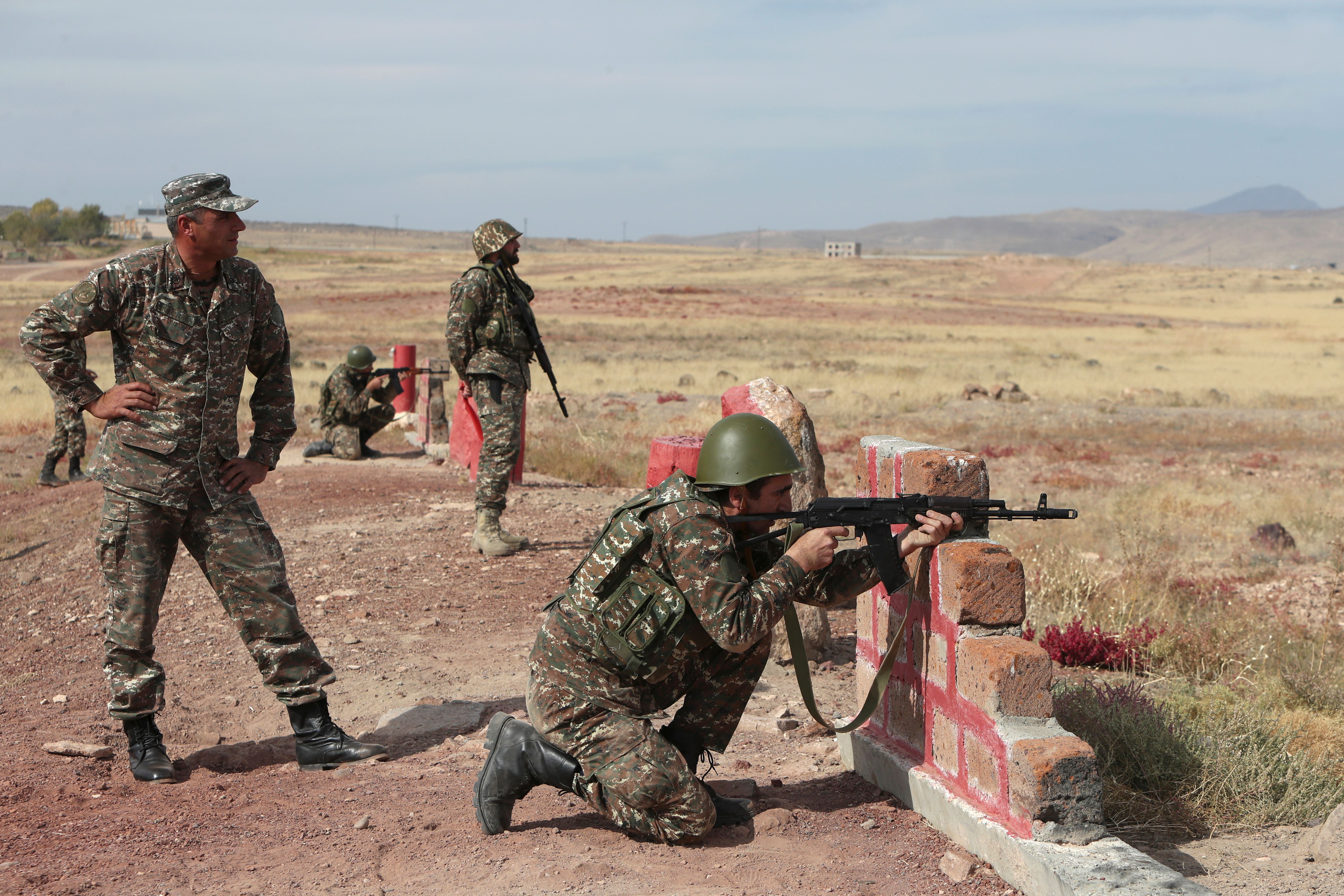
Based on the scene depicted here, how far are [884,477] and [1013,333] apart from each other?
35772mm

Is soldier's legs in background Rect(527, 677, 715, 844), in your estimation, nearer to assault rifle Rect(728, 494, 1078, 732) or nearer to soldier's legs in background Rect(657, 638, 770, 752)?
soldier's legs in background Rect(657, 638, 770, 752)

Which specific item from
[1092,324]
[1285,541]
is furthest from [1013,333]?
[1285,541]

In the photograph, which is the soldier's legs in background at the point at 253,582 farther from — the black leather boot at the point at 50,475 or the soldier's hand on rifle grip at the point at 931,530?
the black leather boot at the point at 50,475

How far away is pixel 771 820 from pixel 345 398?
874 centimetres

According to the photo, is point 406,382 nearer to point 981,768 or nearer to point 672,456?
point 672,456

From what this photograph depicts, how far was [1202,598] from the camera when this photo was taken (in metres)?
7.35

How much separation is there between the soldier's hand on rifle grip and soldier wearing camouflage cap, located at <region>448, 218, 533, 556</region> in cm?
A: 418

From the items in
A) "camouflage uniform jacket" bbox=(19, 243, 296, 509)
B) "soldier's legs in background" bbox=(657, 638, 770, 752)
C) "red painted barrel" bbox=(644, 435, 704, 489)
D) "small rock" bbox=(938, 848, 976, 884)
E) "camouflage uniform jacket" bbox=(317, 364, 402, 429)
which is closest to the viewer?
"small rock" bbox=(938, 848, 976, 884)

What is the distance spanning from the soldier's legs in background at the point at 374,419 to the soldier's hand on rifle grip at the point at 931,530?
29.3 feet

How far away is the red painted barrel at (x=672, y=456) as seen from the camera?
495 cm

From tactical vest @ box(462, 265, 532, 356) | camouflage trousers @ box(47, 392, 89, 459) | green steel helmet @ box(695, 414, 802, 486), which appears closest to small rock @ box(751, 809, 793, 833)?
green steel helmet @ box(695, 414, 802, 486)

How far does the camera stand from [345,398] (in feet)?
37.8

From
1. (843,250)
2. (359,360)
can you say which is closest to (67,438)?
(359,360)

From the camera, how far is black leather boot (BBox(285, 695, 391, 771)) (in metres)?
4.31
